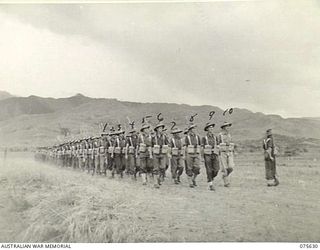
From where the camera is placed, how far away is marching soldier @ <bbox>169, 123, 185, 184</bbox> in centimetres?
371

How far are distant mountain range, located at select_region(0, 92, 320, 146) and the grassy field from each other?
0.67ft

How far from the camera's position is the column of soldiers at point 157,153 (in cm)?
363

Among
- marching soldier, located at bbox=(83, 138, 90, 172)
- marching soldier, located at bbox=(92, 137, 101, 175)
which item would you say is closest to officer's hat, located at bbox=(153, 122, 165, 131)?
marching soldier, located at bbox=(92, 137, 101, 175)

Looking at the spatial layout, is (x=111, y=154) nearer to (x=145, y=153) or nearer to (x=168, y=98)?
(x=145, y=153)

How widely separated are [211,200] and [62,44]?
169cm

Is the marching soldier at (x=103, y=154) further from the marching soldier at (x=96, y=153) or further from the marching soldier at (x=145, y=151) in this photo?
the marching soldier at (x=145, y=151)

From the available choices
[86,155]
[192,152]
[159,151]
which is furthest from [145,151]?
[86,155]

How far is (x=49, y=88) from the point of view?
371 cm

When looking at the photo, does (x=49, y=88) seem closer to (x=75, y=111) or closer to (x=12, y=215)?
(x=75, y=111)

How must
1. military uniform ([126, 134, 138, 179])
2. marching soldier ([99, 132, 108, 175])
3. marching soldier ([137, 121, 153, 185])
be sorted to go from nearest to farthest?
marching soldier ([137, 121, 153, 185]) < military uniform ([126, 134, 138, 179]) < marching soldier ([99, 132, 108, 175])

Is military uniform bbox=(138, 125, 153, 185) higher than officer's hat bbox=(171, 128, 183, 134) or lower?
lower

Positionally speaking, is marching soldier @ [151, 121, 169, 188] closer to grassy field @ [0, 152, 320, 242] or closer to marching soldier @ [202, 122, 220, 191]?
grassy field @ [0, 152, 320, 242]

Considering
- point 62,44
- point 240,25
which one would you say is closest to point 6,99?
point 62,44

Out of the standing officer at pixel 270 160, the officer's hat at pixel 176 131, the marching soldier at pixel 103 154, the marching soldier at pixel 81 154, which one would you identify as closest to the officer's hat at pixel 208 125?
the officer's hat at pixel 176 131
